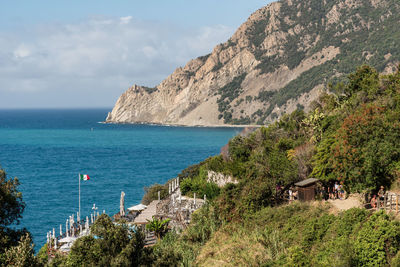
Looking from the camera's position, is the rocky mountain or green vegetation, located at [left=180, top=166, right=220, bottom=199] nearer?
green vegetation, located at [left=180, top=166, right=220, bottom=199]

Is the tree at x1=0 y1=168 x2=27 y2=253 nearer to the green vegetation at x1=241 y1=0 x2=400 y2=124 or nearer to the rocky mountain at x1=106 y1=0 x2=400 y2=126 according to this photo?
the green vegetation at x1=241 y1=0 x2=400 y2=124

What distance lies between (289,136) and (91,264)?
29.4m

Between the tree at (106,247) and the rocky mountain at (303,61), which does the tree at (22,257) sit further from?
the rocky mountain at (303,61)

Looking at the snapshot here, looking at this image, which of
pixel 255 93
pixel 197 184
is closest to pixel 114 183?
pixel 197 184

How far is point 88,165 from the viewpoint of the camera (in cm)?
8438

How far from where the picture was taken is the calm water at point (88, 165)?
5178 centimetres

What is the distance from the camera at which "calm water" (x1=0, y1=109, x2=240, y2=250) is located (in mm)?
51781

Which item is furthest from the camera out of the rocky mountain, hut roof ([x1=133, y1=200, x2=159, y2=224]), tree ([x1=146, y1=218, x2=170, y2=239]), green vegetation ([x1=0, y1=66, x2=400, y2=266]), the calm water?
the rocky mountain

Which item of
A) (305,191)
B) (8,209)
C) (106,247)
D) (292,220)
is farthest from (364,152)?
(8,209)

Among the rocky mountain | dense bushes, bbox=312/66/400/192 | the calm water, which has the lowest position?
the calm water

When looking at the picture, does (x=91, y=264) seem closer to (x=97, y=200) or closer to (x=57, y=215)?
(x=57, y=215)

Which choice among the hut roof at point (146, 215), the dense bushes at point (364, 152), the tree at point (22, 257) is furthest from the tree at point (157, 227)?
the tree at point (22, 257)

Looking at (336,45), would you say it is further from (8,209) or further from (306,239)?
(8,209)

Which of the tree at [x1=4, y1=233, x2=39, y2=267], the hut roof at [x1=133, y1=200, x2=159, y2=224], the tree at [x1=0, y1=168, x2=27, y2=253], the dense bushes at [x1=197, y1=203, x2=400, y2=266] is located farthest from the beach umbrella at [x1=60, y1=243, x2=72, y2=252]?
the tree at [x1=4, y1=233, x2=39, y2=267]
